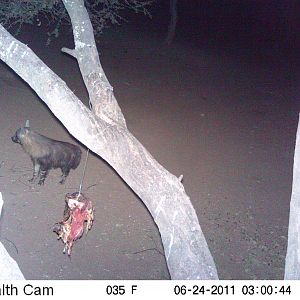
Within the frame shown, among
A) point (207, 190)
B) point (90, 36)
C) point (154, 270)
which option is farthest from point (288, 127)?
point (90, 36)

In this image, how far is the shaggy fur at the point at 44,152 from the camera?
7.82 meters

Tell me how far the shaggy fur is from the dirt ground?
37 cm

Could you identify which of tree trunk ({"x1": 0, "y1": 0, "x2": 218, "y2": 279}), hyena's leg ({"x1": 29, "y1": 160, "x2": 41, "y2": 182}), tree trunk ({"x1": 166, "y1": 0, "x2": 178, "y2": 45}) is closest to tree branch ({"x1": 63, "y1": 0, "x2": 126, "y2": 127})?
tree trunk ({"x1": 0, "y1": 0, "x2": 218, "y2": 279})

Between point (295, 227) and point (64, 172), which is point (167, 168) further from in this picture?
point (295, 227)

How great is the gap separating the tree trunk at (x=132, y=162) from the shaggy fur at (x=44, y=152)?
11.6 ft

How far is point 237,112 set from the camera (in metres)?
15.1

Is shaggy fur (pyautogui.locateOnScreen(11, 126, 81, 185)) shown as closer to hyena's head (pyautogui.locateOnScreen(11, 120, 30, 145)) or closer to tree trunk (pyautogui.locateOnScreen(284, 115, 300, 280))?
hyena's head (pyautogui.locateOnScreen(11, 120, 30, 145))

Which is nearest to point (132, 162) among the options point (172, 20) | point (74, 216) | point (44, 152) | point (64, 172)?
point (74, 216)

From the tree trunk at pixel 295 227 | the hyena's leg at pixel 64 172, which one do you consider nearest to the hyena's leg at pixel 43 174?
the hyena's leg at pixel 64 172

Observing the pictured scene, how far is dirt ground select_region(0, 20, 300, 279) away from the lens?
7.44 meters

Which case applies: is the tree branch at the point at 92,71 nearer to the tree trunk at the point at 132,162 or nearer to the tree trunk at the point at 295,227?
the tree trunk at the point at 132,162

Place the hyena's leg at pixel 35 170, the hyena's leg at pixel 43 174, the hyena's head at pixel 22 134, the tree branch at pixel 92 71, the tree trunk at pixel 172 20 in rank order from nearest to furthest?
1. the tree branch at pixel 92 71
2. the hyena's head at pixel 22 134
3. the hyena's leg at pixel 35 170
4. the hyena's leg at pixel 43 174
5. the tree trunk at pixel 172 20

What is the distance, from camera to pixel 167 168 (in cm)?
1040
